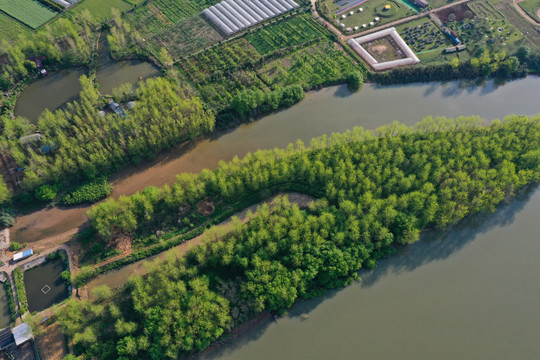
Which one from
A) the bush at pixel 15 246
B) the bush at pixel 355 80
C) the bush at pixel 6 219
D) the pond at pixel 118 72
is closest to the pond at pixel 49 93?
the pond at pixel 118 72

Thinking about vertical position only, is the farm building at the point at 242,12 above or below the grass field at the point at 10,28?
below

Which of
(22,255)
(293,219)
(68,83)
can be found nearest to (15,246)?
(22,255)

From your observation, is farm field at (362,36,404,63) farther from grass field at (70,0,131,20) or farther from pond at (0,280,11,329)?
pond at (0,280,11,329)

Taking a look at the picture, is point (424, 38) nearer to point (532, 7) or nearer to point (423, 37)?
point (423, 37)

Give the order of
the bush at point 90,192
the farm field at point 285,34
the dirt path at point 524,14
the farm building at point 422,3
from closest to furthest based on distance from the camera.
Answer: the bush at point 90,192 < the farm field at point 285,34 < the dirt path at point 524,14 < the farm building at point 422,3

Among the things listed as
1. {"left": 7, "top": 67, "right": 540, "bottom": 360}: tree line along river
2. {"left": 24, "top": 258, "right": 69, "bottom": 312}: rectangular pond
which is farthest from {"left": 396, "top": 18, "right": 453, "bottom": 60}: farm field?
{"left": 24, "top": 258, "right": 69, "bottom": 312}: rectangular pond

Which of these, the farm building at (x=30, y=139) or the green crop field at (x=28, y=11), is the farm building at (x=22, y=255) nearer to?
the farm building at (x=30, y=139)

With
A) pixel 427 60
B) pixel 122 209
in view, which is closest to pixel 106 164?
pixel 122 209
